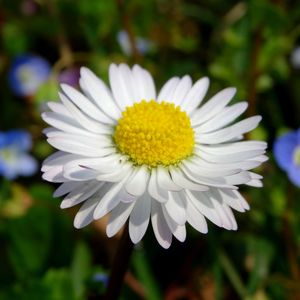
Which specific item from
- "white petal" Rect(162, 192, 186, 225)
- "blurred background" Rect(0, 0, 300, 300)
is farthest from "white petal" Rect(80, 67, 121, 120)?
"blurred background" Rect(0, 0, 300, 300)

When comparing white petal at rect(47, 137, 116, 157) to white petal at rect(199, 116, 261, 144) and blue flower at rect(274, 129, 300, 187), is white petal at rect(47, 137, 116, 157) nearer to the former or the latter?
white petal at rect(199, 116, 261, 144)

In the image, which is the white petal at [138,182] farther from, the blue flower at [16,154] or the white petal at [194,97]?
the blue flower at [16,154]

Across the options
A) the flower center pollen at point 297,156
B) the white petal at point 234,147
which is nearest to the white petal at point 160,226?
the white petal at point 234,147

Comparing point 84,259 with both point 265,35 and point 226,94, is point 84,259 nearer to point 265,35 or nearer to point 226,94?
point 226,94

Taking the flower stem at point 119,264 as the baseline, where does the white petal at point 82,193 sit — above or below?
above

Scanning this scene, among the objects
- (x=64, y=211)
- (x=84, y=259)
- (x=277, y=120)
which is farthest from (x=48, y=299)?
(x=277, y=120)

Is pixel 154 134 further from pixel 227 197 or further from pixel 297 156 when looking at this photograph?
pixel 297 156
